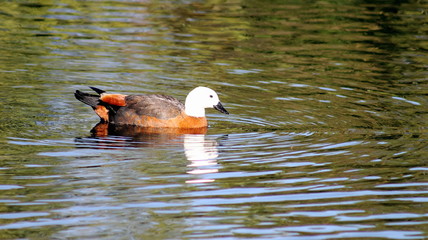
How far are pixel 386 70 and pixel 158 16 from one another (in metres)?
6.32

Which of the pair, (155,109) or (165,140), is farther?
(155,109)

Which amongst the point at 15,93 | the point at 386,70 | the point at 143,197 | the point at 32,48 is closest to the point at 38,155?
the point at 143,197

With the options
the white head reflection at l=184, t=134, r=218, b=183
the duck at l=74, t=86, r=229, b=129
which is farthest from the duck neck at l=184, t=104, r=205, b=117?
the white head reflection at l=184, t=134, r=218, b=183

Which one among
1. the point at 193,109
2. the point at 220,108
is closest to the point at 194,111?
the point at 193,109

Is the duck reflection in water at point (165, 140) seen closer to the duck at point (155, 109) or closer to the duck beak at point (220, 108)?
the duck at point (155, 109)

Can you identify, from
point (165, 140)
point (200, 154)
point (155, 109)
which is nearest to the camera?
point (200, 154)

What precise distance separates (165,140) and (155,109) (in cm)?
105

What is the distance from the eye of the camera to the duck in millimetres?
12289

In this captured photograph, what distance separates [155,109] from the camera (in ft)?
40.2

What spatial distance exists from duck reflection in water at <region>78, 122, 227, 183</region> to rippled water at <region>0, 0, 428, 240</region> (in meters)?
0.04

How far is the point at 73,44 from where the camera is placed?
1670cm

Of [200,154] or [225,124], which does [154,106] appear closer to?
[225,124]

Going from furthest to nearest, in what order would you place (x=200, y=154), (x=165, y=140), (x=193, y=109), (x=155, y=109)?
(x=193, y=109) → (x=155, y=109) → (x=165, y=140) → (x=200, y=154)

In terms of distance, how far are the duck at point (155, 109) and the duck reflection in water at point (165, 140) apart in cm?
11
